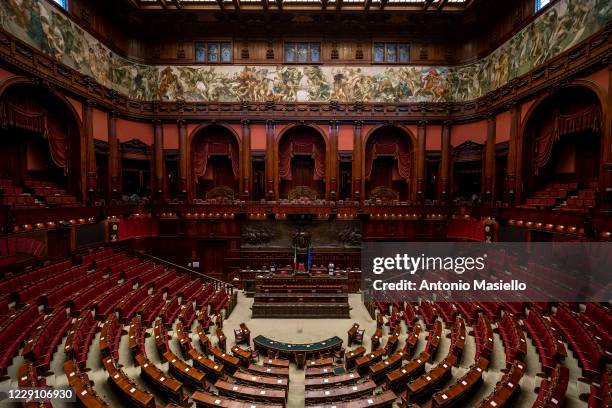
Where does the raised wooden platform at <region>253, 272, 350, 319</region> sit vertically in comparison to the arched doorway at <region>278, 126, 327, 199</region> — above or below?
below

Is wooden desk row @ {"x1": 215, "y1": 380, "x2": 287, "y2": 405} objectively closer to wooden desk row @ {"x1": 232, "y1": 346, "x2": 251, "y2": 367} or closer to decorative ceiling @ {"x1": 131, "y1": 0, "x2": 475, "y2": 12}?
wooden desk row @ {"x1": 232, "y1": 346, "x2": 251, "y2": 367}

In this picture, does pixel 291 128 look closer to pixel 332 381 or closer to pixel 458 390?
pixel 332 381

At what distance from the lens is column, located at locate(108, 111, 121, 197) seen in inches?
595

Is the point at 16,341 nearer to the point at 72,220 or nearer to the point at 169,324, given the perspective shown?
the point at 169,324

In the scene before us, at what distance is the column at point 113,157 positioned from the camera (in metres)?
15.1

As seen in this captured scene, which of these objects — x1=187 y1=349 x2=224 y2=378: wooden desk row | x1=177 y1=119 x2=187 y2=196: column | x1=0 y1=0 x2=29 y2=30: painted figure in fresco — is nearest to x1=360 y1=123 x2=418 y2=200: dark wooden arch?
x1=177 y1=119 x2=187 y2=196: column

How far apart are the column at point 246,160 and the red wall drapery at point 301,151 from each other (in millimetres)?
1859

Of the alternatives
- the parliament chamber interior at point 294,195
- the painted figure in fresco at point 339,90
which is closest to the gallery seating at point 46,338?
the parliament chamber interior at point 294,195

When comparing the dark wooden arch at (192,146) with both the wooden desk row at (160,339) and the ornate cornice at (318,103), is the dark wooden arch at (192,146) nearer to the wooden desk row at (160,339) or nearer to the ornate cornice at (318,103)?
the ornate cornice at (318,103)

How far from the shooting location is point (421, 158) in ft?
56.5

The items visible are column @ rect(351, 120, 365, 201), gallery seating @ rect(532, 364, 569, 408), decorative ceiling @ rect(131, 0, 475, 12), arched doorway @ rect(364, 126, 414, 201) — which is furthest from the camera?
arched doorway @ rect(364, 126, 414, 201)

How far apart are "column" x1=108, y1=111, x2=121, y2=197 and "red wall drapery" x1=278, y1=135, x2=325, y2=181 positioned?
8.47 m

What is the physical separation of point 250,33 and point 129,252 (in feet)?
44.2

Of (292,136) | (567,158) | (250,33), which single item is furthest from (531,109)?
(250,33)
